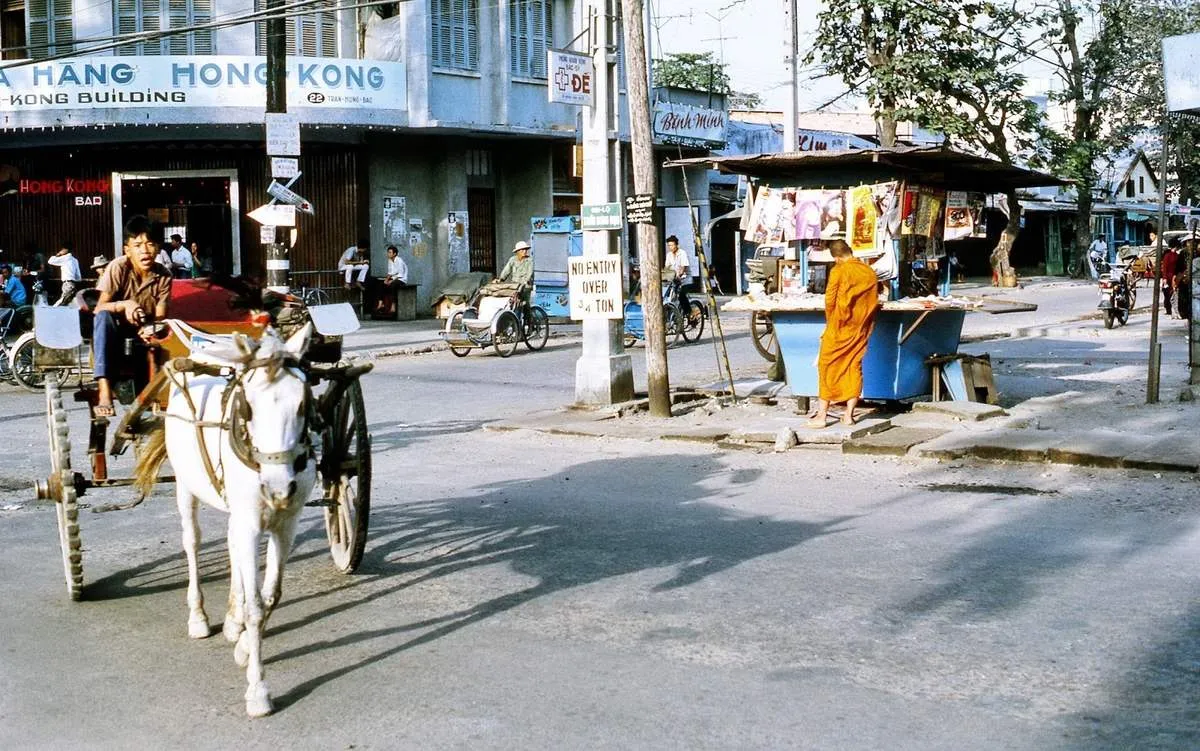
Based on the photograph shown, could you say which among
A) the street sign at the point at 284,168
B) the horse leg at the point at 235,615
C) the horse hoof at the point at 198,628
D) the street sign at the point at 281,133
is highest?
the street sign at the point at 281,133

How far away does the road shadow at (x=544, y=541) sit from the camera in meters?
6.20

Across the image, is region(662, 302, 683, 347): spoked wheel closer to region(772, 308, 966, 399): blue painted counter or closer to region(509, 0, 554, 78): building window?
region(772, 308, 966, 399): blue painted counter

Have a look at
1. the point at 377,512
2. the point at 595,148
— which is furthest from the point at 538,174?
the point at 377,512

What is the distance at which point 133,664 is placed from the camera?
5.61 meters

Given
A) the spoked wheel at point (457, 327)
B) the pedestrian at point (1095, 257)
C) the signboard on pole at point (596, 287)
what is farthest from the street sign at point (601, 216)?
the pedestrian at point (1095, 257)

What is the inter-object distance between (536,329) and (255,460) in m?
16.9

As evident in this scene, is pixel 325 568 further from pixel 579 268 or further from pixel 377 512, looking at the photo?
pixel 579 268

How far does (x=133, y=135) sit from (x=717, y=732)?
25.0 m

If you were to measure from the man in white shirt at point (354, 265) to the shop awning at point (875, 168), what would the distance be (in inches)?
605

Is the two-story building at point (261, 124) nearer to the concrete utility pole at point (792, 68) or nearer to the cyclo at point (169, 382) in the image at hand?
the concrete utility pole at point (792, 68)

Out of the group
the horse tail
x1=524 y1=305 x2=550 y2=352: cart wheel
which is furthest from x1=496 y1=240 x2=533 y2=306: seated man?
the horse tail

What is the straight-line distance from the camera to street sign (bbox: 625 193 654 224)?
13.3 metres

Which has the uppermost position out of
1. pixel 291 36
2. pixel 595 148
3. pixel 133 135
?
pixel 291 36

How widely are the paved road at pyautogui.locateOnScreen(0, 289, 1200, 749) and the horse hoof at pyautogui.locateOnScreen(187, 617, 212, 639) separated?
0.07 metres
